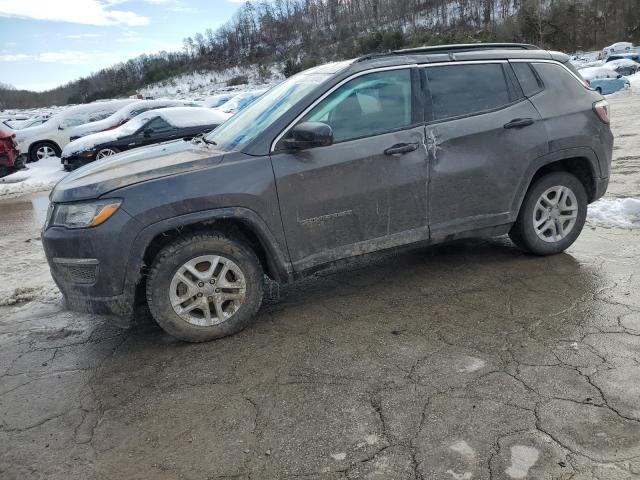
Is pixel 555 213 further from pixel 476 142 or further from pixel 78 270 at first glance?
pixel 78 270

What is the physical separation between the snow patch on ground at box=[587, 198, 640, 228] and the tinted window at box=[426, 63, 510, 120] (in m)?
2.26

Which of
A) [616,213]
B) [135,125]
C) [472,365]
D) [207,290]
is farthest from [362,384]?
[135,125]

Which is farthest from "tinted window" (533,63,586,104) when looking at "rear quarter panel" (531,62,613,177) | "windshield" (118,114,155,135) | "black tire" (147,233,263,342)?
"windshield" (118,114,155,135)

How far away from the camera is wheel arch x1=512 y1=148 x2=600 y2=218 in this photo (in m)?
4.47

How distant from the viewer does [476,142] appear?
13.9 ft

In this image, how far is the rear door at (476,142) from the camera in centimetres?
415

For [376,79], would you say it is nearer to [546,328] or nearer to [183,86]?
[546,328]

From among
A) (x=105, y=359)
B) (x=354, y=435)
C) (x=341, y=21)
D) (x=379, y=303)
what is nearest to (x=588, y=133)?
(x=379, y=303)

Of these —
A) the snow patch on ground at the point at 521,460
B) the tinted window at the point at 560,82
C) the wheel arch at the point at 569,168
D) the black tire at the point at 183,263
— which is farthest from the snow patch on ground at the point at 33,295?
the tinted window at the point at 560,82

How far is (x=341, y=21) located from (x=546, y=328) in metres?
120

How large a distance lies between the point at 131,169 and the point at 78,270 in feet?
2.58

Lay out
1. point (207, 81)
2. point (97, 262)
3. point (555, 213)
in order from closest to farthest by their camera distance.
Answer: point (97, 262)
point (555, 213)
point (207, 81)

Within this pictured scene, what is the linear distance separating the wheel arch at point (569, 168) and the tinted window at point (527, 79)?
0.57 metres

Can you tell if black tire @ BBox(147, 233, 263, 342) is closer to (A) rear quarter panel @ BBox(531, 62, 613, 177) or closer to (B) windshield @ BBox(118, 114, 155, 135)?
(A) rear quarter panel @ BBox(531, 62, 613, 177)
